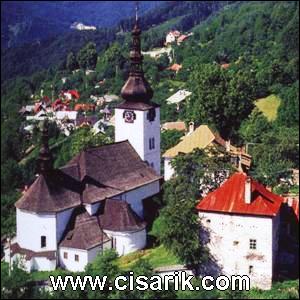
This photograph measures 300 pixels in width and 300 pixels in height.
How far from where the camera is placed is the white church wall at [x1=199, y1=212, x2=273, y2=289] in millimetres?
16500

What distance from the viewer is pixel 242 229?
54.2 ft

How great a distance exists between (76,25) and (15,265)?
8.30m

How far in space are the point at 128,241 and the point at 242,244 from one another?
4.41 metres

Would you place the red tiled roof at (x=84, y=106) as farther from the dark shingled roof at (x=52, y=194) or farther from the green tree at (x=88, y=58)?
the green tree at (x=88, y=58)

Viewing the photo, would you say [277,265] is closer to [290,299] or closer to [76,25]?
[290,299]

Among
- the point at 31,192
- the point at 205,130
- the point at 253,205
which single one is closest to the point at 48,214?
the point at 31,192

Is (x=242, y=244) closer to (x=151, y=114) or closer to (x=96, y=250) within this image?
(x=96, y=250)

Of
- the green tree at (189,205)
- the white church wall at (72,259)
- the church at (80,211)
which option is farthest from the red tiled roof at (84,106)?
the green tree at (189,205)

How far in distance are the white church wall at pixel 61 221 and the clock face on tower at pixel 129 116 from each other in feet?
14.3

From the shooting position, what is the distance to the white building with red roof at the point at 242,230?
1636cm

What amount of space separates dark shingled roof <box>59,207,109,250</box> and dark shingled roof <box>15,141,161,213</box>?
14.0 inches

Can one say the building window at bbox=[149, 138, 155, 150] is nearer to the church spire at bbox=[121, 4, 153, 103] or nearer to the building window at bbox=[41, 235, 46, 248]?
the church spire at bbox=[121, 4, 153, 103]

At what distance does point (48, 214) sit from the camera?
20203mm

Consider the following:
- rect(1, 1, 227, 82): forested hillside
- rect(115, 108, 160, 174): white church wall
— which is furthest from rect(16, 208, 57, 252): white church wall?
rect(115, 108, 160, 174): white church wall
